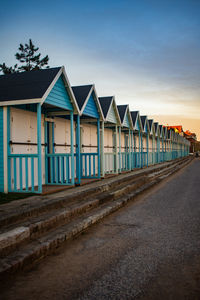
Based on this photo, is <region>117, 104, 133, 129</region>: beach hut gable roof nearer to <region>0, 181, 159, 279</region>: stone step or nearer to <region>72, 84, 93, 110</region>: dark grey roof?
Answer: <region>72, 84, 93, 110</region>: dark grey roof

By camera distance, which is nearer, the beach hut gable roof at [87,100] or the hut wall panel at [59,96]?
the hut wall panel at [59,96]

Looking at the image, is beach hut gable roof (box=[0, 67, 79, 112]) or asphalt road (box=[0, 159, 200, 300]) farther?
beach hut gable roof (box=[0, 67, 79, 112])

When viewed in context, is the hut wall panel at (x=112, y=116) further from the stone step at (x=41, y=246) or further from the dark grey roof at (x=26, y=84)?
the stone step at (x=41, y=246)

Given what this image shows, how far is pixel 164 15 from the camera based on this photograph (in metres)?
12.6

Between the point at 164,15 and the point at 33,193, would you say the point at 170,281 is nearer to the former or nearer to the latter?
the point at 33,193

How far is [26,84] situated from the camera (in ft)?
27.6

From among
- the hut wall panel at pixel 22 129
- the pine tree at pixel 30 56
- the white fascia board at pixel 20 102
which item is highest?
the pine tree at pixel 30 56

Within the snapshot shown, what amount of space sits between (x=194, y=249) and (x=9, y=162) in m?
5.94

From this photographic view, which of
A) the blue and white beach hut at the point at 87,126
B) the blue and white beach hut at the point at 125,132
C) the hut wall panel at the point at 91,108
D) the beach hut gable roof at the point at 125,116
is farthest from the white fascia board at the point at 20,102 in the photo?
the beach hut gable roof at the point at 125,116

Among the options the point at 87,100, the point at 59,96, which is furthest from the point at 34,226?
the point at 87,100

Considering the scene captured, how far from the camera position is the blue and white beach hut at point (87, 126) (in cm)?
1069

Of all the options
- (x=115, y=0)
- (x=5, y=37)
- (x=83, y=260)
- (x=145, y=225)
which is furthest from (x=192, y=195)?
(x=5, y=37)

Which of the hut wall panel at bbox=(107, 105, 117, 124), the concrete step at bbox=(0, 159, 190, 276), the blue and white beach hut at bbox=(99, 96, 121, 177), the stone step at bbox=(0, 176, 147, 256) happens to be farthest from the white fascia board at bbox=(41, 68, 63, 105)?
the hut wall panel at bbox=(107, 105, 117, 124)

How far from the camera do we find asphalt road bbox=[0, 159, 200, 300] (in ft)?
9.18
